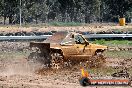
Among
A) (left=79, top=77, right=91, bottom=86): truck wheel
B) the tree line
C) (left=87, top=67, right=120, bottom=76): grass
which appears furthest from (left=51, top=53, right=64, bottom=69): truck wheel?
the tree line

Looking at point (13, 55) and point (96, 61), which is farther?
point (13, 55)

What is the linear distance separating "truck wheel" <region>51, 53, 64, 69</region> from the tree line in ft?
201

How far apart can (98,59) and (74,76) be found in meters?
2.93

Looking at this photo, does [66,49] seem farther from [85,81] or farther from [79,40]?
[85,81]

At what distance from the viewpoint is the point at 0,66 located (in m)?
17.1

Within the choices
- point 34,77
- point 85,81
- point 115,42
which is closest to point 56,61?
point 34,77

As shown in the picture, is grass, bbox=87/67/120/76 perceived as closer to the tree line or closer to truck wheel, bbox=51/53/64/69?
truck wheel, bbox=51/53/64/69

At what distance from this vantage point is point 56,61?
15898 millimetres

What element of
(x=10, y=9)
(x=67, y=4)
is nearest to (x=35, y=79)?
(x=10, y=9)

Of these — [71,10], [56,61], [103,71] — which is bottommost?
[71,10]

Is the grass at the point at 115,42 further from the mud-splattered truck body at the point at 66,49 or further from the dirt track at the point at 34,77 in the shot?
the mud-splattered truck body at the point at 66,49

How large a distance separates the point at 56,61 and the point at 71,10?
241ft

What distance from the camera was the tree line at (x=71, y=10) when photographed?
79.7 m

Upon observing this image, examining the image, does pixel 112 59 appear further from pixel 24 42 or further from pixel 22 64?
pixel 24 42
